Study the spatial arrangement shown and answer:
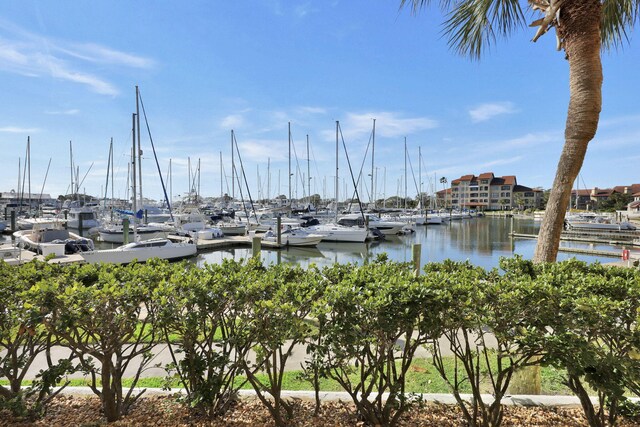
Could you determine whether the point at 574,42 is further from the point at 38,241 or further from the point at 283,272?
the point at 38,241

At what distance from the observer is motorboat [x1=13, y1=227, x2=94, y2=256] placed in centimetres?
2020

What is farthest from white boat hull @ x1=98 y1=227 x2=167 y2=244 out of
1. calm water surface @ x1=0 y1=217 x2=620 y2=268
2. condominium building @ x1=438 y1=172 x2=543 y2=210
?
condominium building @ x1=438 y1=172 x2=543 y2=210

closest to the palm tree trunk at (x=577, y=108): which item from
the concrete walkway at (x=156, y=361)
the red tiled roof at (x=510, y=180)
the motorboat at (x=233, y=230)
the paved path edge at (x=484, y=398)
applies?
the paved path edge at (x=484, y=398)

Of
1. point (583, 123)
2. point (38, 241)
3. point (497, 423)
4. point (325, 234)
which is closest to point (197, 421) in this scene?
point (497, 423)

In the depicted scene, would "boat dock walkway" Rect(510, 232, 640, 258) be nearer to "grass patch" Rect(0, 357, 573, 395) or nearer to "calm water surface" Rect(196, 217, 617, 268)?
"calm water surface" Rect(196, 217, 617, 268)

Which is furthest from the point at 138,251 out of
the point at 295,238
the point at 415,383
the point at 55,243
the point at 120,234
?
the point at 415,383

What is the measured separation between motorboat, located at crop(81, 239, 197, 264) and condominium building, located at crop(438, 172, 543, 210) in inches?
3986

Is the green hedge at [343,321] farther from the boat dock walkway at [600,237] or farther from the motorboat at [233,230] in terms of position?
the boat dock walkway at [600,237]

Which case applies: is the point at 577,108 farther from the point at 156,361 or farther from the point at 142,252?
the point at 142,252

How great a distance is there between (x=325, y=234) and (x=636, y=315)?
31451mm

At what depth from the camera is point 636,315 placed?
2.80m

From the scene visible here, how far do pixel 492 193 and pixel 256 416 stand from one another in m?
127

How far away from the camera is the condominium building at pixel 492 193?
11219 cm

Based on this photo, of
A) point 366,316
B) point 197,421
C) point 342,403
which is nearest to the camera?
point 366,316
